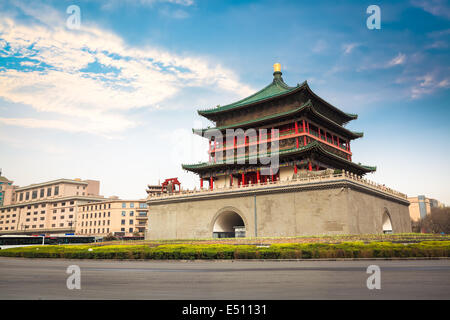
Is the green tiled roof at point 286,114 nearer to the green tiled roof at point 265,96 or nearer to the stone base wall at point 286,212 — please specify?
the green tiled roof at point 265,96

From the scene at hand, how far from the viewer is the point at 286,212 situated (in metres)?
36.5

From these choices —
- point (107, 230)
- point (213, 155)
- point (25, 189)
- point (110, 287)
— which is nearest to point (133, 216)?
point (107, 230)

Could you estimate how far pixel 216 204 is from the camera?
4203 centimetres

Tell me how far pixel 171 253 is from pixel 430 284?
53.1ft

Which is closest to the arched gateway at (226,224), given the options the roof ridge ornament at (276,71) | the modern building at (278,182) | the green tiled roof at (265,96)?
the modern building at (278,182)

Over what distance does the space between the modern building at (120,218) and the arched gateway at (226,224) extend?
4251 centimetres

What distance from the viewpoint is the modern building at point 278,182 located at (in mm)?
34906

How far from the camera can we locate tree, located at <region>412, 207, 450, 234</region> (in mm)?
88688

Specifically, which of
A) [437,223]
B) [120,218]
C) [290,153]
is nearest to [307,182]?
[290,153]

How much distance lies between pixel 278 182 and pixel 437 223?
246 feet

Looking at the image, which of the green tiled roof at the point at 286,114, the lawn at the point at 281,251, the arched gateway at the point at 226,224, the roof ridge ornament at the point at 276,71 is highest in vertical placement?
the roof ridge ornament at the point at 276,71

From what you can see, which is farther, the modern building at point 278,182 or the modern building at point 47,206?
the modern building at point 47,206

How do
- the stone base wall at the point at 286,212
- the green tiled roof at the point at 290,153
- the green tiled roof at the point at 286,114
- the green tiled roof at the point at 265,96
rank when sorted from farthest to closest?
1. the green tiled roof at the point at 265,96
2. the green tiled roof at the point at 286,114
3. the green tiled roof at the point at 290,153
4. the stone base wall at the point at 286,212

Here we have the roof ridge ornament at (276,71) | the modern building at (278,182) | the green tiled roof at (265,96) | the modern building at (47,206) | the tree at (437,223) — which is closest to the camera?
the modern building at (278,182)
